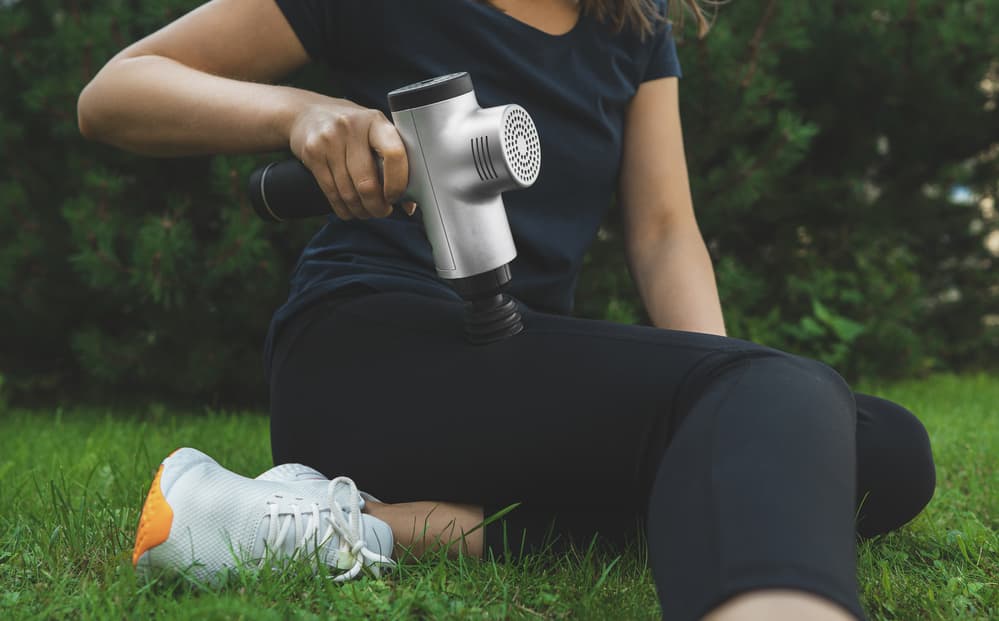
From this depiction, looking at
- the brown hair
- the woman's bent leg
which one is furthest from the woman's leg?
the brown hair

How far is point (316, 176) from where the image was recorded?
1174 millimetres

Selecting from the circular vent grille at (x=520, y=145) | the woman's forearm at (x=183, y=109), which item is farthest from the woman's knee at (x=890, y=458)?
the woman's forearm at (x=183, y=109)

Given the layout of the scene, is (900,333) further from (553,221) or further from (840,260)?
(553,221)

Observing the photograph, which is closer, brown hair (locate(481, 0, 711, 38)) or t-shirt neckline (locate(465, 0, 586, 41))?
t-shirt neckline (locate(465, 0, 586, 41))

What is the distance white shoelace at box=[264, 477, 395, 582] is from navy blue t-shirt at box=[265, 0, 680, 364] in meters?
0.34

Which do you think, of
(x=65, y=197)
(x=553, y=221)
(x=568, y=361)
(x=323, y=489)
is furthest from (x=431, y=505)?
(x=65, y=197)

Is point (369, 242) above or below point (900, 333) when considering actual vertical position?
above

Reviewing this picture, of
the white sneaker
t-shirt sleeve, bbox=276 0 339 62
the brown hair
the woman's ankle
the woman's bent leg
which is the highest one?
t-shirt sleeve, bbox=276 0 339 62

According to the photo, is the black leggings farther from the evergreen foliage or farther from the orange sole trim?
the evergreen foliage

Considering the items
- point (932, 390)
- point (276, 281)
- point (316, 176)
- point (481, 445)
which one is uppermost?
point (316, 176)

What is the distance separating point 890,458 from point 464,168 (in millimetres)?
834

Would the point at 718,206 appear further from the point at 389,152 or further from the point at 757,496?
the point at 757,496

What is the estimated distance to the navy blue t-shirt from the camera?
1480 mm

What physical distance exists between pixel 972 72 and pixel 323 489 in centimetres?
399
